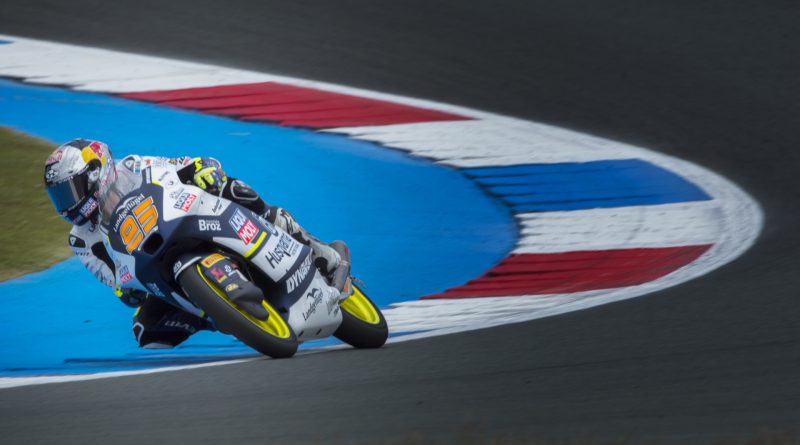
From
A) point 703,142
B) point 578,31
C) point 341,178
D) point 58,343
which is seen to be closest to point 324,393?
point 58,343

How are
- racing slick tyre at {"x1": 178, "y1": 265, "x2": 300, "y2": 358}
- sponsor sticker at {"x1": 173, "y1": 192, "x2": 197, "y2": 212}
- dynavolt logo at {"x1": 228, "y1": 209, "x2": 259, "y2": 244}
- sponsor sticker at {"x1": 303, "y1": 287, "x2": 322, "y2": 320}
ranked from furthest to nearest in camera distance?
sponsor sticker at {"x1": 303, "y1": 287, "x2": 322, "y2": 320} → dynavolt logo at {"x1": 228, "y1": 209, "x2": 259, "y2": 244} → sponsor sticker at {"x1": 173, "y1": 192, "x2": 197, "y2": 212} → racing slick tyre at {"x1": 178, "y1": 265, "x2": 300, "y2": 358}

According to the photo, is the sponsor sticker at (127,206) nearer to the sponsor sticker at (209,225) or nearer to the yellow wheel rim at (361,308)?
the sponsor sticker at (209,225)

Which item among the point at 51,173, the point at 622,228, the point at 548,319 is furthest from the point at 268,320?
the point at 622,228

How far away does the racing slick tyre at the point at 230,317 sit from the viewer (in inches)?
201

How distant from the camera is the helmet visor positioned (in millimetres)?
5281

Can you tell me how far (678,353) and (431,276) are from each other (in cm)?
286

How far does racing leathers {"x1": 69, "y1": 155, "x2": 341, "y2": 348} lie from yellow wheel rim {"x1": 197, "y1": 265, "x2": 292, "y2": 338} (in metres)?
0.42

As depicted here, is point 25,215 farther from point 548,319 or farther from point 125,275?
point 548,319

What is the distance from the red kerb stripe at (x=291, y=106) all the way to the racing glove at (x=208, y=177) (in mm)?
4266

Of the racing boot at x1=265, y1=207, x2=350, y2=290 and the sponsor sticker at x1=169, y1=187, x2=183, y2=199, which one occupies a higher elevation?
the sponsor sticker at x1=169, y1=187, x2=183, y2=199

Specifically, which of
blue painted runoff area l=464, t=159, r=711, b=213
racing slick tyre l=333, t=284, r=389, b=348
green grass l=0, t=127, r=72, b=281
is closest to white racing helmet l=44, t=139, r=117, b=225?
racing slick tyre l=333, t=284, r=389, b=348

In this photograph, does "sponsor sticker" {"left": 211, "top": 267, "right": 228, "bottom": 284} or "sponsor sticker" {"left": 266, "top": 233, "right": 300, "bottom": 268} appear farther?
"sponsor sticker" {"left": 266, "top": 233, "right": 300, "bottom": 268}

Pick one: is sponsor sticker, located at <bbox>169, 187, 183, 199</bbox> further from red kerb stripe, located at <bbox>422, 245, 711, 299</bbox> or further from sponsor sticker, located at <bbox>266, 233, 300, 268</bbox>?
red kerb stripe, located at <bbox>422, 245, 711, 299</bbox>

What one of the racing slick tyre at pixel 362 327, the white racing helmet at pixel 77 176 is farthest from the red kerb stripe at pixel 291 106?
the white racing helmet at pixel 77 176
